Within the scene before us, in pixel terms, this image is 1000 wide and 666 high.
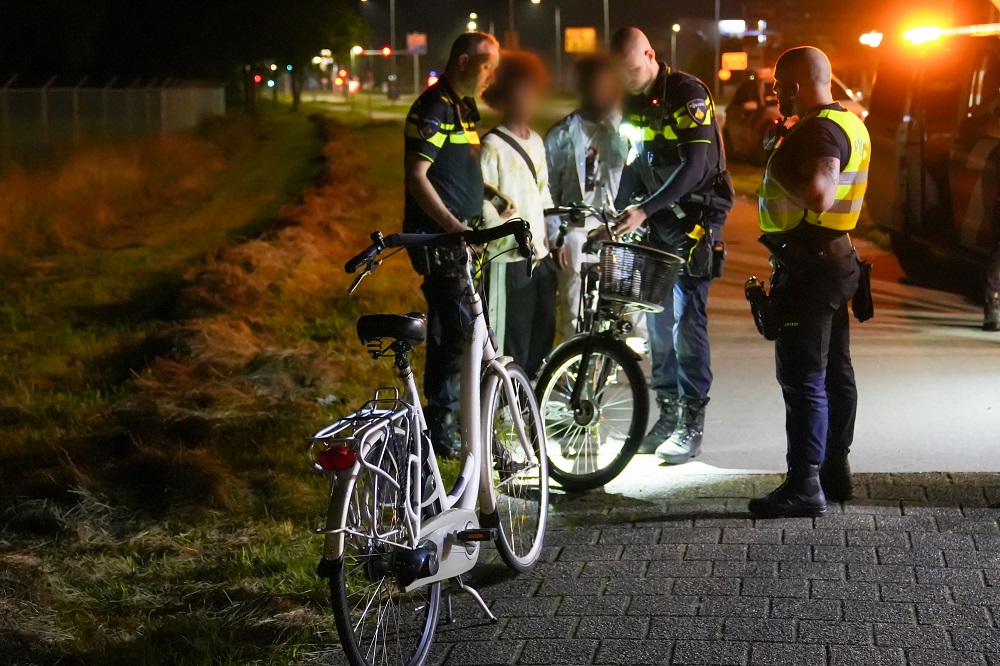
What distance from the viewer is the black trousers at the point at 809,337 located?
17.2ft

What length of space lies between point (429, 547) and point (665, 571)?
→ 3.70 ft

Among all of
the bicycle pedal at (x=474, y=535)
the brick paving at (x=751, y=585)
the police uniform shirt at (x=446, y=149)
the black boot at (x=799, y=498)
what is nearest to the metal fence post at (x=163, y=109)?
the police uniform shirt at (x=446, y=149)

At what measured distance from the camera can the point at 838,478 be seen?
5.52 meters

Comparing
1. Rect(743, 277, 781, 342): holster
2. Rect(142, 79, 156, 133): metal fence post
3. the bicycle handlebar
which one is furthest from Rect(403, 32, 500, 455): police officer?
Rect(142, 79, 156, 133): metal fence post

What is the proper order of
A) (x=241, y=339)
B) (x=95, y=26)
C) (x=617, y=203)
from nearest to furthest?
(x=617, y=203) → (x=241, y=339) → (x=95, y=26)

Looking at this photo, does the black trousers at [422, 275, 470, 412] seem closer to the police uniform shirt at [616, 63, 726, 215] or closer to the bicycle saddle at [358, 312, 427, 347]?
the police uniform shirt at [616, 63, 726, 215]

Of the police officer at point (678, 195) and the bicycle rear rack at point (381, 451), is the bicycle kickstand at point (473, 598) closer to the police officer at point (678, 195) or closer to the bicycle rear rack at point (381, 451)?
the bicycle rear rack at point (381, 451)

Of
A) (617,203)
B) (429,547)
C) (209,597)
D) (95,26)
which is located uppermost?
(95,26)

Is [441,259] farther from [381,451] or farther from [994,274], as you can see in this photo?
[994,274]

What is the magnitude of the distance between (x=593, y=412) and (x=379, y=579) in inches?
85.7

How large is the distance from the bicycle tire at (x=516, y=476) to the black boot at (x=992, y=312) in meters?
4.94

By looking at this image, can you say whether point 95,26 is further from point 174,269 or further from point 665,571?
point 665,571

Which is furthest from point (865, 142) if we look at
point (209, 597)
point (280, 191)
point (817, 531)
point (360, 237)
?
point (280, 191)

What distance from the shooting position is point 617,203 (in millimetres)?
6781
